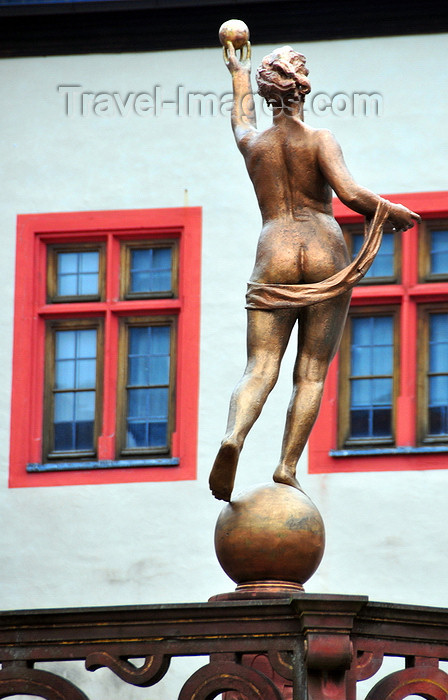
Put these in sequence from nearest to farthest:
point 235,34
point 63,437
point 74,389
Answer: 1. point 235,34
2. point 63,437
3. point 74,389

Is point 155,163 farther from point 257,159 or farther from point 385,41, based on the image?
point 257,159

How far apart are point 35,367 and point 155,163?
178 cm

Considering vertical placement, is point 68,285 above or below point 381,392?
above

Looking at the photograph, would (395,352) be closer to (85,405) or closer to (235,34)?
(85,405)

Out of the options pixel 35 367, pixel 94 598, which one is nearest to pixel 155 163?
pixel 35 367

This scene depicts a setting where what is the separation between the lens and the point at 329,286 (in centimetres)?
767

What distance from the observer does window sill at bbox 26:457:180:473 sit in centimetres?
1352

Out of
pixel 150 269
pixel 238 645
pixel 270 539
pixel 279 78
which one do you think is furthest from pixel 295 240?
pixel 150 269

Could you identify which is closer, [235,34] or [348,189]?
[348,189]

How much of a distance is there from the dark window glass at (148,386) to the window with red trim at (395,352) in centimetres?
124

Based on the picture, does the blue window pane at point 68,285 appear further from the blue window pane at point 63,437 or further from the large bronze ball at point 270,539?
the large bronze ball at point 270,539

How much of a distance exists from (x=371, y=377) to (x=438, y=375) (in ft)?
1.59

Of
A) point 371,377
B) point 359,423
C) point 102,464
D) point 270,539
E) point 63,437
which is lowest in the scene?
point 270,539

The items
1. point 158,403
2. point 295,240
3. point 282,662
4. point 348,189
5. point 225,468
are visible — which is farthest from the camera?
point 158,403
